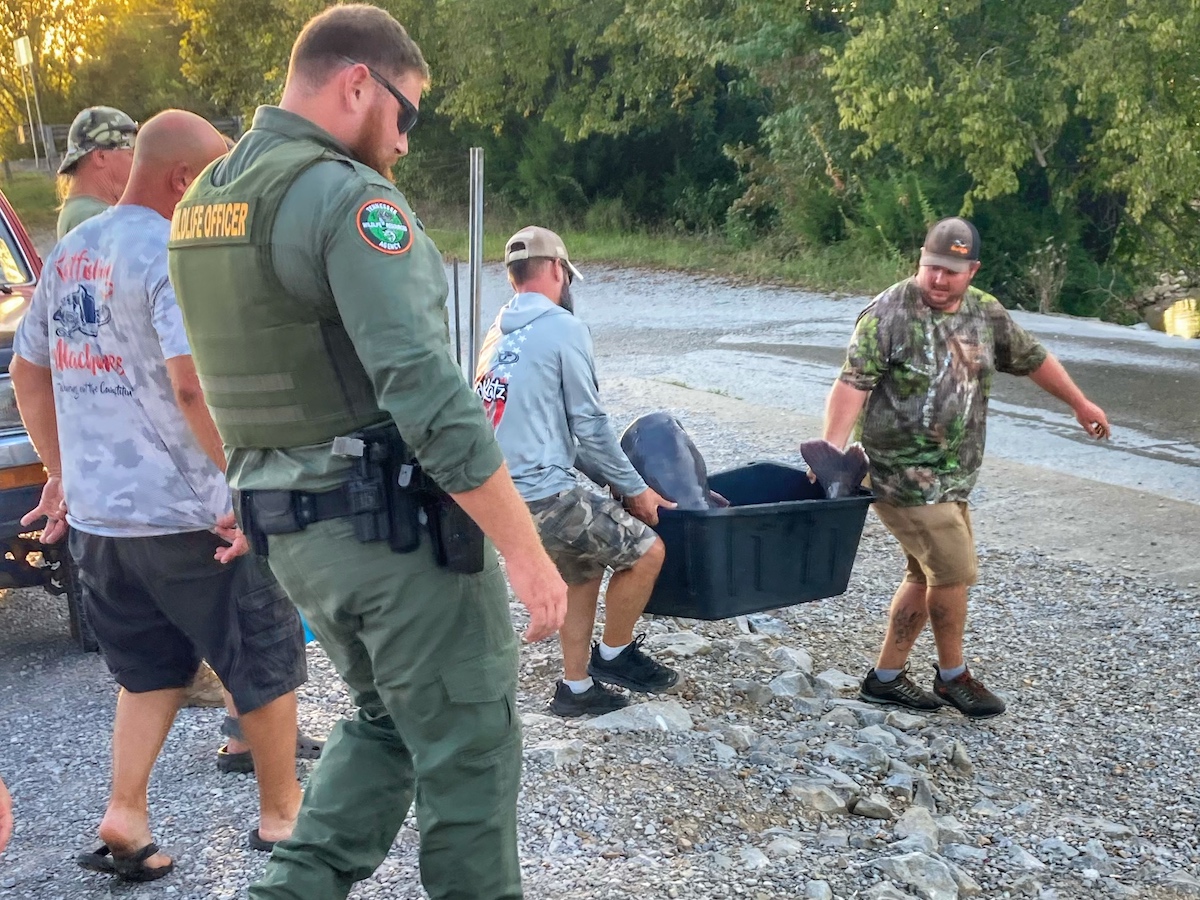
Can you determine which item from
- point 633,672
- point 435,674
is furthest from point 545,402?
point 435,674

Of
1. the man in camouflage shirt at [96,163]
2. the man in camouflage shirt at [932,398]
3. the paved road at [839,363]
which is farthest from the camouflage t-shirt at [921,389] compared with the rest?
the paved road at [839,363]

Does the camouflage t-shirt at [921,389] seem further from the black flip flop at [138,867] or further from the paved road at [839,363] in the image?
the paved road at [839,363]

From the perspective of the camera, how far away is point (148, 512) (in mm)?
3504

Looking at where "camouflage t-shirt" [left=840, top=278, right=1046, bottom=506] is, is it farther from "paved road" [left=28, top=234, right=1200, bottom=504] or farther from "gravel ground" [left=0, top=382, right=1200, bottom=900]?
"paved road" [left=28, top=234, right=1200, bottom=504]

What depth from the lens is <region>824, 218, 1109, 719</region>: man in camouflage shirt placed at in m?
4.79

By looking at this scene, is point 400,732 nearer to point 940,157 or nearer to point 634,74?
point 940,157

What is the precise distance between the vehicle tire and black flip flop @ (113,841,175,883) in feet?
5.61

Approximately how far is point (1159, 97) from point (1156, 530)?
29.2ft

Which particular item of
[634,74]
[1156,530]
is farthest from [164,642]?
[634,74]

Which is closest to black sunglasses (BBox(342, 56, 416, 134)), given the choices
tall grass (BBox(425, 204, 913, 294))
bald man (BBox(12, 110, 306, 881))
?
bald man (BBox(12, 110, 306, 881))

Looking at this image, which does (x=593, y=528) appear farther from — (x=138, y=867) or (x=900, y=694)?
(x=138, y=867)

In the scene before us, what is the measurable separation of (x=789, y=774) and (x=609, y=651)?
876 millimetres

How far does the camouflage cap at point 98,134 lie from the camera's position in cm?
452

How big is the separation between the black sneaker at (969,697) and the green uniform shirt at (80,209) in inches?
139
